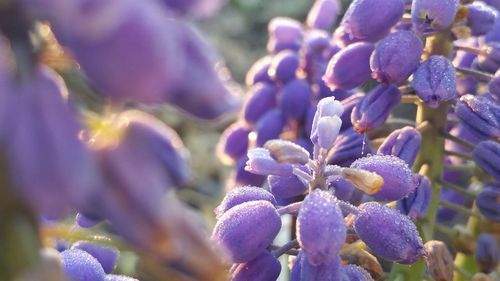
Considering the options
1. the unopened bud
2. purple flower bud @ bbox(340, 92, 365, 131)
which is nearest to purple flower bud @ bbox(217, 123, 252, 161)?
purple flower bud @ bbox(340, 92, 365, 131)

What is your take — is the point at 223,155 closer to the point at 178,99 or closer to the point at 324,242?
the point at 324,242

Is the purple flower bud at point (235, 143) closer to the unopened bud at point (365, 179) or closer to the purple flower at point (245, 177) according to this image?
the purple flower at point (245, 177)

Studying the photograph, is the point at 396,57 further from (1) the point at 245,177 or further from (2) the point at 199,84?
(2) the point at 199,84

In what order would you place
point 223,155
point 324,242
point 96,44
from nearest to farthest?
point 96,44, point 324,242, point 223,155

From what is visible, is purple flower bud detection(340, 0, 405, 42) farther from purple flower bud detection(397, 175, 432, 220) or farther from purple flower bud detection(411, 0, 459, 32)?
purple flower bud detection(397, 175, 432, 220)

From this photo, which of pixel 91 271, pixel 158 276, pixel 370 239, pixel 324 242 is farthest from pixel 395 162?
pixel 158 276

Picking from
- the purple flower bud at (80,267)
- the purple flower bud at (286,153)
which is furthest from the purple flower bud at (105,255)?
the purple flower bud at (286,153)
